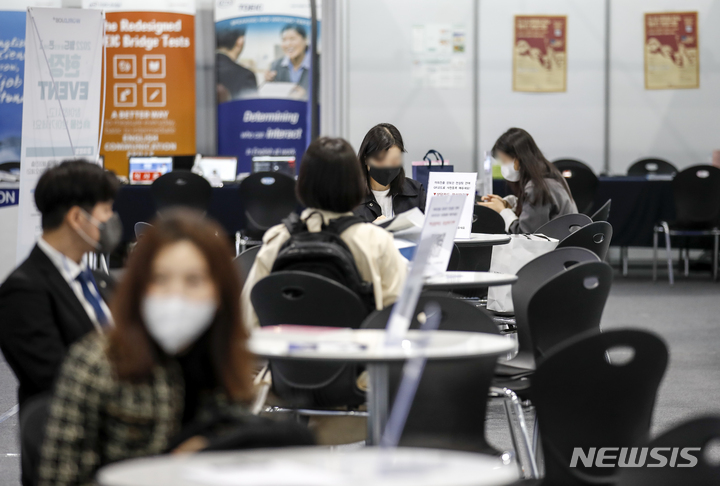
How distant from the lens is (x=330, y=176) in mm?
2389

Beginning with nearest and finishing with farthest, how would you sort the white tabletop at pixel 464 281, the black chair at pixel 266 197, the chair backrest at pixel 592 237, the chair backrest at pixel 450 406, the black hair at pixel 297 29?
the chair backrest at pixel 450 406 → the white tabletop at pixel 464 281 → the chair backrest at pixel 592 237 → the black chair at pixel 266 197 → the black hair at pixel 297 29

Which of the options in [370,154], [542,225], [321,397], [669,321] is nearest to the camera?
[321,397]

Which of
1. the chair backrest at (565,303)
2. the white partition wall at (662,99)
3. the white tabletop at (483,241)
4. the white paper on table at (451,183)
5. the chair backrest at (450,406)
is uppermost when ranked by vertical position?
the white partition wall at (662,99)

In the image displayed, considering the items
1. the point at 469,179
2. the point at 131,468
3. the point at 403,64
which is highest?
the point at 403,64

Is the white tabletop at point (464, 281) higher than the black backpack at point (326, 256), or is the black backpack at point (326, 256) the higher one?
the black backpack at point (326, 256)

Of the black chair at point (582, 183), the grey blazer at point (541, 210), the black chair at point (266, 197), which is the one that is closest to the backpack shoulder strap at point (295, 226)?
the grey blazer at point (541, 210)

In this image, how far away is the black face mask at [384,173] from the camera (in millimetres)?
3693

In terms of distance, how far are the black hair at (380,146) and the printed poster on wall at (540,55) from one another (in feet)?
17.5

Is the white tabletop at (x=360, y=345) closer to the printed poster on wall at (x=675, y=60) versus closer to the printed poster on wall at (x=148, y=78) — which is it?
the printed poster on wall at (x=148, y=78)

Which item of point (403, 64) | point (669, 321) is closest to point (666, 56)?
point (403, 64)

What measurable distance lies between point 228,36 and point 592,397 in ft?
24.7

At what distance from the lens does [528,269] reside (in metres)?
2.85

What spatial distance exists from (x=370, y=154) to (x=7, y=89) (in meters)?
5.59

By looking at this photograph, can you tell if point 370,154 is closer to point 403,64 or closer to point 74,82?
point 74,82
